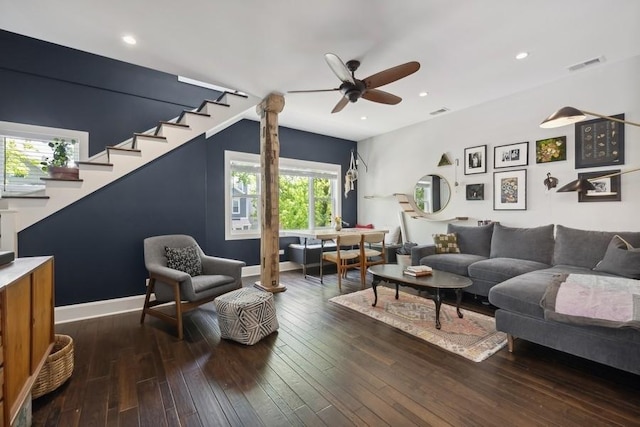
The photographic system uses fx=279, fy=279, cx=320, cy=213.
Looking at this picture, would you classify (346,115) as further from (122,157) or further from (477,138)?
(122,157)

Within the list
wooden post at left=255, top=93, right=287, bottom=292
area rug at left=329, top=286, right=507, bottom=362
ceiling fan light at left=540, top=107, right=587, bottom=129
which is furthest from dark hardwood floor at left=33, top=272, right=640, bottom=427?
ceiling fan light at left=540, top=107, right=587, bottom=129

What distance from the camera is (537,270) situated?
3.14m

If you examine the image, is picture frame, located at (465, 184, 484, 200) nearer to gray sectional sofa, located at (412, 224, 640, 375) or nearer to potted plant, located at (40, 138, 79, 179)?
gray sectional sofa, located at (412, 224, 640, 375)

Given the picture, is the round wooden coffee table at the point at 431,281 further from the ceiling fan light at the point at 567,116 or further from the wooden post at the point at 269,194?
the ceiling fan light at the point at 567,116

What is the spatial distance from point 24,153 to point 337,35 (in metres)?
4.14

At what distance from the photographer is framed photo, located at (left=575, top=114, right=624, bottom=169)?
327 centimetres

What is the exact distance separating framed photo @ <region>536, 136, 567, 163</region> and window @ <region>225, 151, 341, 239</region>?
3.80 m

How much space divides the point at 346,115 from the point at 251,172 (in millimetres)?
2090

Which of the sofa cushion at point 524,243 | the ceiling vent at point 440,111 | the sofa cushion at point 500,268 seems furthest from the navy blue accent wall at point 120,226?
the sofa cushion at point 524,243

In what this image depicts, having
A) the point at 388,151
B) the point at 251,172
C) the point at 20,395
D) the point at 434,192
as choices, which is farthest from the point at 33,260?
the point at 388,151

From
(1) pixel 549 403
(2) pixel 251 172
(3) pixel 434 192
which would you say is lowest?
(1) pixel 549 403

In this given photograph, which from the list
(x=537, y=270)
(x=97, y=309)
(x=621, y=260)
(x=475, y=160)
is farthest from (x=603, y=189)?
(x=97, y=309)

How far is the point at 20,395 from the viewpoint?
4.49 ft

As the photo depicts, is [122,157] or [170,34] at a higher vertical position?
[170,34]
